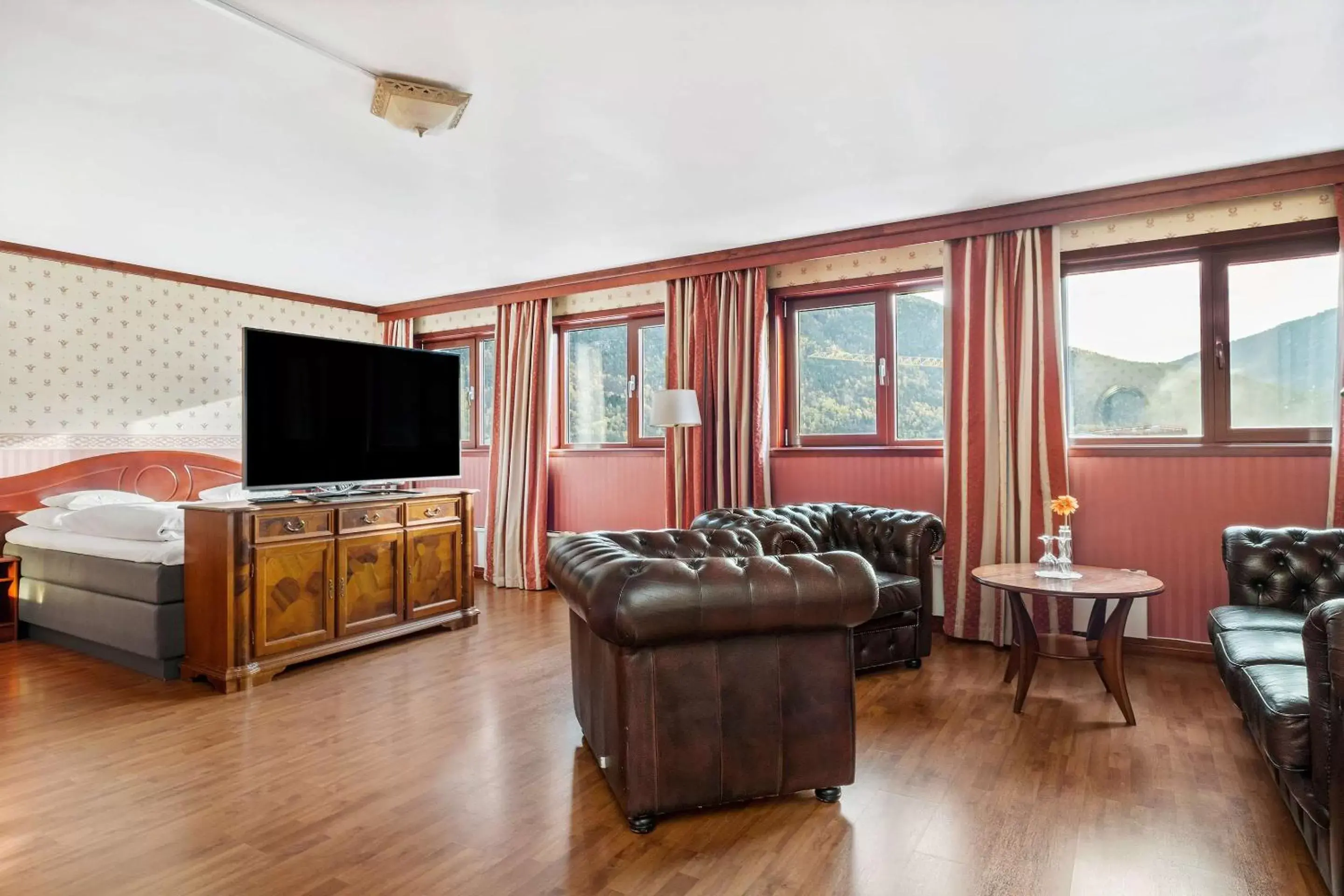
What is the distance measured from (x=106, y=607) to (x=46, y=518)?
1.03 metres

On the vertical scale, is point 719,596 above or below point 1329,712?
above

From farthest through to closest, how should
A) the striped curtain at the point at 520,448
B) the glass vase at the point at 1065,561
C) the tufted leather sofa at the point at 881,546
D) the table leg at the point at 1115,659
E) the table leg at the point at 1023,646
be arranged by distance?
1. the striped curtain at the point at 520,448
2. the tufted leather sofa at the point at 881,546
3. the glass vase at the point at 1065,561
4. the table leg at the point at 1023,646
5. the table leg at the point at 1115,659

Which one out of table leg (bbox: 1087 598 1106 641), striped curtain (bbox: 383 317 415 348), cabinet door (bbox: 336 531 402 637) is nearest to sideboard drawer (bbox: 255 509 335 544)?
cabinet door (bbox: 336 531 402 637)

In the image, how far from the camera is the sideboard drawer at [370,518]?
4.27 metres

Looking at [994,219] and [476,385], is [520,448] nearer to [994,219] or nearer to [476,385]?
[476,385]

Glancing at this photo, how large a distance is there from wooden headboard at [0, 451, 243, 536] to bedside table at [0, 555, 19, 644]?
1.08ft

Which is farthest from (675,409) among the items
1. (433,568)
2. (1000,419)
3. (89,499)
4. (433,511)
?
(89,499)

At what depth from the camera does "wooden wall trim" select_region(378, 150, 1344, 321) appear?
3.69m

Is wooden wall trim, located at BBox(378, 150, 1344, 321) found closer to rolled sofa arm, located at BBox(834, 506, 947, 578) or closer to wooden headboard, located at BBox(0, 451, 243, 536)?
rolled sofa arm, located at BBox(834, 506, 947, 578)

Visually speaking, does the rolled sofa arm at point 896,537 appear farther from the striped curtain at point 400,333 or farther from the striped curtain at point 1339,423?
the striped curtain at point 400,333

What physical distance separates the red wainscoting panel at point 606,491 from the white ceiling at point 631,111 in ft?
6.52

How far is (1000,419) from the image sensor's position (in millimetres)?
4422

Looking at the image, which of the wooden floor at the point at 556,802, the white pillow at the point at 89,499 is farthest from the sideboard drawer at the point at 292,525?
the white pillow at the point at 89,499

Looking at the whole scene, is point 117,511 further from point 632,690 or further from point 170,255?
point 632,690
